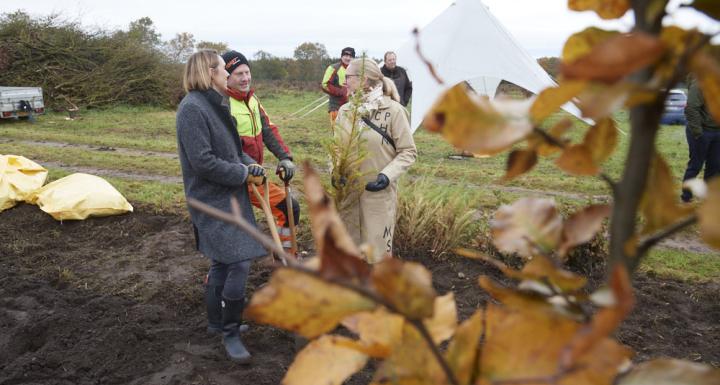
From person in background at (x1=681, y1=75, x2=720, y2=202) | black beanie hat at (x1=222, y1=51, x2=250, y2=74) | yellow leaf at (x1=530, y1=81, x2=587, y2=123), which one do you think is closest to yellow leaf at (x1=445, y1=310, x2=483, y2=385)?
yellow leaf at (x1=530, y1=81, x2=587, y2=123)

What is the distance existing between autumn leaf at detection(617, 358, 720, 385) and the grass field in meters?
3.07

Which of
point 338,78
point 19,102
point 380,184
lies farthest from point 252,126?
point 19,102

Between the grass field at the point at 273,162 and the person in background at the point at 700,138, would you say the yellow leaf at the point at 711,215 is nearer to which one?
the grass field at the point at 273,162

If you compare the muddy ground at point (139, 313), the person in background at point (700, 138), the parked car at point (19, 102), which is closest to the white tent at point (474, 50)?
the person in background at point (700, 138)

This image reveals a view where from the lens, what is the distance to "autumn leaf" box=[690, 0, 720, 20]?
51 cm

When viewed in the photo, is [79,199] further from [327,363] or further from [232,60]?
[327,363]

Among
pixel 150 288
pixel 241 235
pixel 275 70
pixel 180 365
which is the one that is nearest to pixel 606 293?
pixel 241 235

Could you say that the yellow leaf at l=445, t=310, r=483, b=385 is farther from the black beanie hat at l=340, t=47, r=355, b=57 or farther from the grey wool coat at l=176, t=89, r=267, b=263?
the black beanie hat at l=340, t=47, r=355, b=57

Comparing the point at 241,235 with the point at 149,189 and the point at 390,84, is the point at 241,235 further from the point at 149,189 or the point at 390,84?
the point at 149,189

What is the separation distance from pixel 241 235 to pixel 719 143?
19.8 feet

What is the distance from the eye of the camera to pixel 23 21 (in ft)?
59.5

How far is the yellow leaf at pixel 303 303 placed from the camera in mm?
500

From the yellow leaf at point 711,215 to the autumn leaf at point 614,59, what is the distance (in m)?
0.13

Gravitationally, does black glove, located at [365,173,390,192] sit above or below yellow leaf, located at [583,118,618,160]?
below
